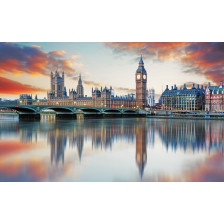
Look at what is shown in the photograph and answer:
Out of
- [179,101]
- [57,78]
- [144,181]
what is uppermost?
[57,78]

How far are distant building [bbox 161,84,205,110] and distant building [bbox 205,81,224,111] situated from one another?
285 inches

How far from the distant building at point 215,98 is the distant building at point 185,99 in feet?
23.8

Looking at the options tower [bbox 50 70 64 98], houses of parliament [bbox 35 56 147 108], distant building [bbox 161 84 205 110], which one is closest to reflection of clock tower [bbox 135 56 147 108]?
houses of parliament [bbox 35 56 147 108]

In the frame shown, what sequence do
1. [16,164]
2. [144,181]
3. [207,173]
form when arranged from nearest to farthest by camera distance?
[144,181] < [207,173] < [16,164]

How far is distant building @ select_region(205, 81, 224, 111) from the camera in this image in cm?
4675

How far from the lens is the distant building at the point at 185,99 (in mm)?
56344

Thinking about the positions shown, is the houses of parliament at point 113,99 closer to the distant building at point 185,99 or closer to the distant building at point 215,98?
the distant building at point 185,99

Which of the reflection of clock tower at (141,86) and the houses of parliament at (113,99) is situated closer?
the houses of parliament at (113,99)

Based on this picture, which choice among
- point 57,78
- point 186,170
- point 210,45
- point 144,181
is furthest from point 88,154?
point 57,78

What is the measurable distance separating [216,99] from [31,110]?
39440 millimetres

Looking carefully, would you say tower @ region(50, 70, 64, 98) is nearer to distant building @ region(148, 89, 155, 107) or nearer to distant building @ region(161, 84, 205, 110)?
distant building @ region(148, 89, 155, 107)

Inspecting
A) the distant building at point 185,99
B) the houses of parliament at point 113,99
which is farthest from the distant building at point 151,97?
the distant building at point 185,99

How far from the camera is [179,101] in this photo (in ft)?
194

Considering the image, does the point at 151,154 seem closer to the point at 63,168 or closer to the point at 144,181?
the point at 144,181
